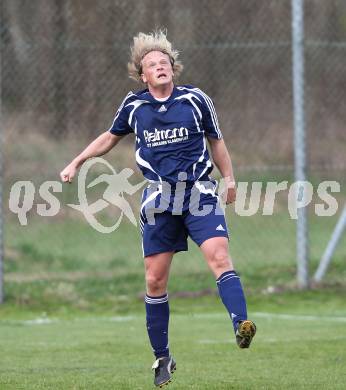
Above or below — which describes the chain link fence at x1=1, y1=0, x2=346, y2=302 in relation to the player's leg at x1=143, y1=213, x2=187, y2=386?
above

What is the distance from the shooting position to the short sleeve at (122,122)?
6.10 m

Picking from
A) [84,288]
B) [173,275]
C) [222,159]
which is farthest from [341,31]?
[222,159]

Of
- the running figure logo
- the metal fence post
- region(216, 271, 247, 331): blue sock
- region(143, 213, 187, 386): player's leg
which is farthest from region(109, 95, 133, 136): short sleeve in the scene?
the running figure logo

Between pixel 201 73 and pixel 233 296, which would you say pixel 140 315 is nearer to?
pixel 201 73

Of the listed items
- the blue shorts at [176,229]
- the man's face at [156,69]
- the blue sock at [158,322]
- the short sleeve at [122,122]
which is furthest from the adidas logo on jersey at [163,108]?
the blue sock at [158,322]

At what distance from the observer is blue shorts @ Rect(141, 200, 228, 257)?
5.79 m

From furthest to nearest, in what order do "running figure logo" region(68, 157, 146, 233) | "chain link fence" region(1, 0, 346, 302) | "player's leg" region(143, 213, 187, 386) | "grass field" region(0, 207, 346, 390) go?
"running figure logo" region(68, 157, 146, 233), "chain link fence" region(1, 0, 346, 302), "grass field" region(0, 207, 346, 390), "player's leg" region(143, 213, 187, 386)

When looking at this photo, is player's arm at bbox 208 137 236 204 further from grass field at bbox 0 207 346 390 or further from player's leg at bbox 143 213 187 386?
grass field at bbox 0 207 346 390

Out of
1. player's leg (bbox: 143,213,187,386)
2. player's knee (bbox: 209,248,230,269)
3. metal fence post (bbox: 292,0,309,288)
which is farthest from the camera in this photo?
metal fence post (bbox: 292,0,309,288)

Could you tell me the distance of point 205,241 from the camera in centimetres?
573

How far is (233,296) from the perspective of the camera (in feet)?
18.3

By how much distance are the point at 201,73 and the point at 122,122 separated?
18.3 feet

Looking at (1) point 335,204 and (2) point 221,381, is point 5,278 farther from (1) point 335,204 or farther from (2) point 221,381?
(2) point 221,381

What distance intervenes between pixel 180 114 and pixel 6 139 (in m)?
7.36
